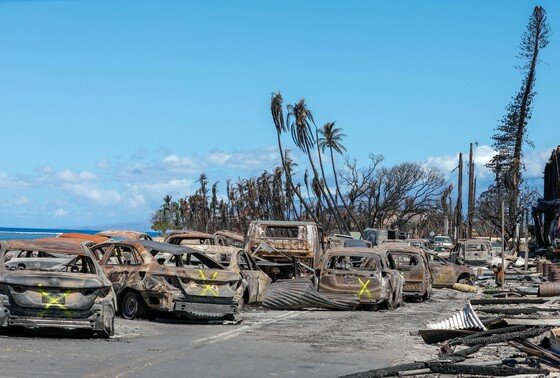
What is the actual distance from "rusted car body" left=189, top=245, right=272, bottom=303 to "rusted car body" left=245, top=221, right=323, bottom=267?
20.0 feet

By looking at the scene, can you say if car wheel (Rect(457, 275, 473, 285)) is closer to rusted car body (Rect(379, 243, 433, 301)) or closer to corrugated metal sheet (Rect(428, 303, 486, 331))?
rusted car body (Rect(379, 243, 433, 301))

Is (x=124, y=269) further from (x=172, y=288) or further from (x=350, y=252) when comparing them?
(x=350, y=252)

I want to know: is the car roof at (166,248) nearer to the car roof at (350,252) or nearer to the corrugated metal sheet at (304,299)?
the corrugated metal sheet at (304,299)

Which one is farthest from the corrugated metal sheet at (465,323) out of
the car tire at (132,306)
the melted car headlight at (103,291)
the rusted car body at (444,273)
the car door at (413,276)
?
the rusted car body at (444,273)

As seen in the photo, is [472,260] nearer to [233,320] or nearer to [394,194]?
[233,320]

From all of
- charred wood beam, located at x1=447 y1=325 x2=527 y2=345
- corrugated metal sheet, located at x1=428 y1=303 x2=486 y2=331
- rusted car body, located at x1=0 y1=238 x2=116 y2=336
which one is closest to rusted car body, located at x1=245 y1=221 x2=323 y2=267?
corrugated metal sheet, located at x1=428 y1=303 x2=486 y2=331

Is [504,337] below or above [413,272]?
below

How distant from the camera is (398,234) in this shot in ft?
182

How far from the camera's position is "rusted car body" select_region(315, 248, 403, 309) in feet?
79.6

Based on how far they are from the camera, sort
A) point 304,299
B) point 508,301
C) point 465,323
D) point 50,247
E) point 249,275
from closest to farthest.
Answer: point 50,247, point 465,323, point 249,275, point 304,299, point 508,301

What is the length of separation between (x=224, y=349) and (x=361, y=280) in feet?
32.7

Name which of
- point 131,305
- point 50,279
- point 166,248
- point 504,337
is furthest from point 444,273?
point 50,279

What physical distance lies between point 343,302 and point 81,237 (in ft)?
30.6

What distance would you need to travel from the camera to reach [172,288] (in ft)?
61.4
